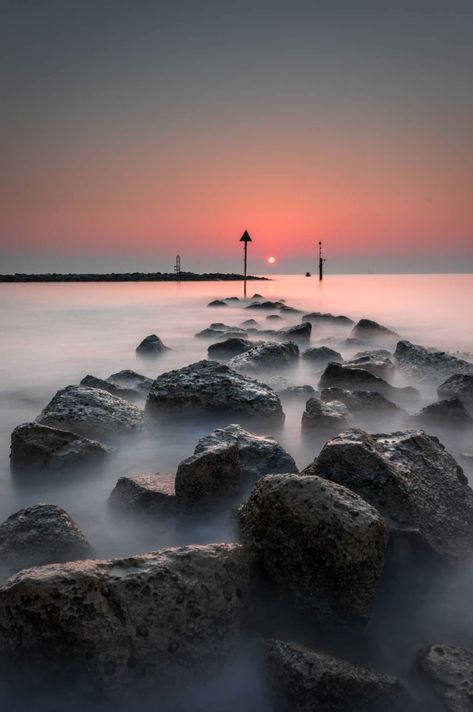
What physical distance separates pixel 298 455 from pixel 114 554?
224 centimetres

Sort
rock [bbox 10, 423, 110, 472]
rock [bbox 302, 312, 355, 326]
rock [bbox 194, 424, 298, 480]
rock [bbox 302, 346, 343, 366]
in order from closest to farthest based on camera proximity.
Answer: rock [bbox 194, 424, 298, 480]
rock [bbox 10, 423, 110, 472]
rock [bbox 302, 346, 343, 366]
rock [bbox 302, 312, 355, 326]

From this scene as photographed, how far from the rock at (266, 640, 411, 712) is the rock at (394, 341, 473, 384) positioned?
637cm

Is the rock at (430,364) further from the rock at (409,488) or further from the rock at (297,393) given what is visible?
the rock at (409,488)

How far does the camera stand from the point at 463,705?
2385 mm

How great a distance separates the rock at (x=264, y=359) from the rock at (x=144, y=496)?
16.5ft

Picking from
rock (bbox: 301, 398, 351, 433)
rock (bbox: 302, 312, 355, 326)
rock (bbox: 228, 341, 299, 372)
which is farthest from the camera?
rock (bbox: 302, 312, 355, 326)

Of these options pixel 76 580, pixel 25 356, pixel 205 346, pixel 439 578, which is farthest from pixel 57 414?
pixel 205 346

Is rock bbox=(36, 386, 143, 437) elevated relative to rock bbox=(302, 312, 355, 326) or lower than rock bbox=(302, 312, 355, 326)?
lower

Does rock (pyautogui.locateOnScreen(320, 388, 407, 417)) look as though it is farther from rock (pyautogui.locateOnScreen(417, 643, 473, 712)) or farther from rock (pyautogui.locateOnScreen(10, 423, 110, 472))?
rock (pyautogui.locateOnScreen(417, 643, 473, 712))

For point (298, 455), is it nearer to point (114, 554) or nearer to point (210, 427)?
point (210, 427)

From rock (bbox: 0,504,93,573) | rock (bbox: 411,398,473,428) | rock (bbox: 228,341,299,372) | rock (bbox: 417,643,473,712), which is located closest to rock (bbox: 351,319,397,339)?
rock (bbox: 228,341,299,372)

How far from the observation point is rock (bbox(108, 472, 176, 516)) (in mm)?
3918

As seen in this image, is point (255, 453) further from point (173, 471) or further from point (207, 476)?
point (173, 471)

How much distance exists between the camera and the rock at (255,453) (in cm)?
425
